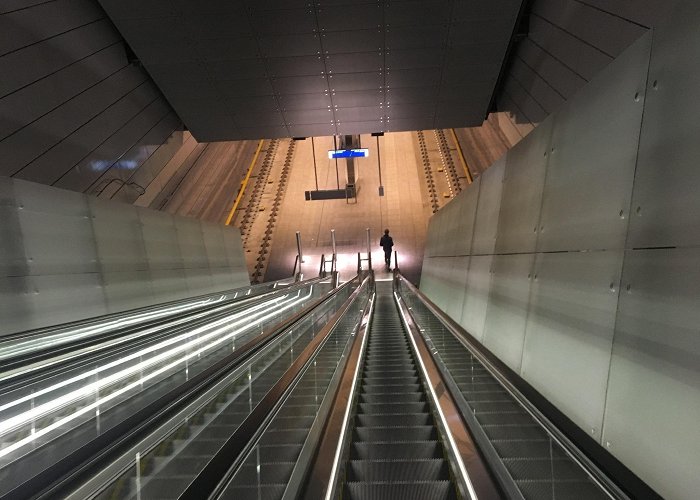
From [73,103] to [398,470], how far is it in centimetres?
829

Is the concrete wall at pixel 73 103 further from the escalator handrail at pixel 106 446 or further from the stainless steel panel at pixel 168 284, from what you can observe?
the escalator handrail at pixel 106 446

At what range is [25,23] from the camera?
6.86 m

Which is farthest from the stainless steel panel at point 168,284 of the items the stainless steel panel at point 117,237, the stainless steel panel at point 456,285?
the stainless steel panel at point 456,285

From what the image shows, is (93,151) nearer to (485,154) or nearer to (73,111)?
(73,111)

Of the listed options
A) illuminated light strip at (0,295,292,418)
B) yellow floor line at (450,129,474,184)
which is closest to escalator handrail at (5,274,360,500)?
illuminated light strip at (0,295,292,418)

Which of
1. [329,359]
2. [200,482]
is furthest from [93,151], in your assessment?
[200,482]

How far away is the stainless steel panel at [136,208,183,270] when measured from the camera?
Answer: 8.80 m

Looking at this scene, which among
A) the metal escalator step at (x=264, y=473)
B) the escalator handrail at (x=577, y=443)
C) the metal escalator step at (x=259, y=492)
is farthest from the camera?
the metal escalator step at (x=264, y=473)

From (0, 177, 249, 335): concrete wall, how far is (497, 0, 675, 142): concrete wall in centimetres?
587

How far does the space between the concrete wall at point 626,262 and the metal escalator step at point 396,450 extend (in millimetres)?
863

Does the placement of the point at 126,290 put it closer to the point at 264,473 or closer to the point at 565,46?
the point at 264,473

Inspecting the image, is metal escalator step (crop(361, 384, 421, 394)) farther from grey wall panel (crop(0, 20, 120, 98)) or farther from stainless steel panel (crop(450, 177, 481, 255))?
grey wall panel (crop(0, 20, 120, 98))

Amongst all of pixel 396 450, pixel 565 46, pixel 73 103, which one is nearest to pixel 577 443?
pixel 396 450

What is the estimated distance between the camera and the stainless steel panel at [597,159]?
8.57ft
